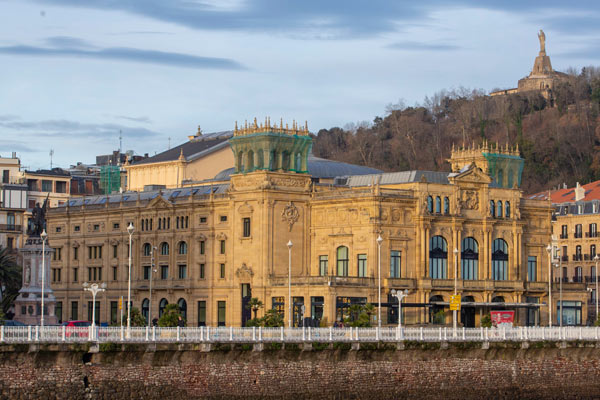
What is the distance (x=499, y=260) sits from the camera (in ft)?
418

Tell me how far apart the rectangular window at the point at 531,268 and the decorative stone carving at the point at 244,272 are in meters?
28.6

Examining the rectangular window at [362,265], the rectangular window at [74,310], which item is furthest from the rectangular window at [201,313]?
the rectangular window at [74,310]

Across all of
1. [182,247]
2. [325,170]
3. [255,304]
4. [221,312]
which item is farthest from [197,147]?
[255,304]

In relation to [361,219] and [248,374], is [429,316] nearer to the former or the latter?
[361,219]

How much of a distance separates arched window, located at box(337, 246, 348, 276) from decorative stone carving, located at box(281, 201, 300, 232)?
15.8 feet

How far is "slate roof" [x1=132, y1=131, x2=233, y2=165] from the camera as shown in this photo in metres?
154

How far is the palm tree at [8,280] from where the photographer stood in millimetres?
122500

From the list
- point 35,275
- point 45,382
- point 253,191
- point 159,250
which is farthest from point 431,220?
point 45,382

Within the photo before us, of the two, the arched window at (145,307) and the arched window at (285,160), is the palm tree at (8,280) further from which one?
the arched window at (285,160)

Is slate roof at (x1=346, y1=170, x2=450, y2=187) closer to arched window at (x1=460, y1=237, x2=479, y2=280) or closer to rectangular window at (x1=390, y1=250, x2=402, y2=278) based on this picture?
arched window at (x1=460, y1=237, x2=479, y2=280)

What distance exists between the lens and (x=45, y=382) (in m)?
68.4

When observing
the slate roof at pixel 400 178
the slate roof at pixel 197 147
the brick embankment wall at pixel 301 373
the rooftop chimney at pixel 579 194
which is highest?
the slate roof at pixel 197 147

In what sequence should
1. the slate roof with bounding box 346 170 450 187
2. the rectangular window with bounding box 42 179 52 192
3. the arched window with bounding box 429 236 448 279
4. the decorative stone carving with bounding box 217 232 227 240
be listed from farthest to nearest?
the rectangular window with bounding box 42 179 52 192 < the decorative stone carving with bounding box 217 232 227 240 < the slate roof with bounding box 346 170 450 187 < the arched window with bounding box 429 236 448 279

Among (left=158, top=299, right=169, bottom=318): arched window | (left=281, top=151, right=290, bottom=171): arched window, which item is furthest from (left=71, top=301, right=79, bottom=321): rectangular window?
(left=281, top=151, right=290, bottom=171): arched window
